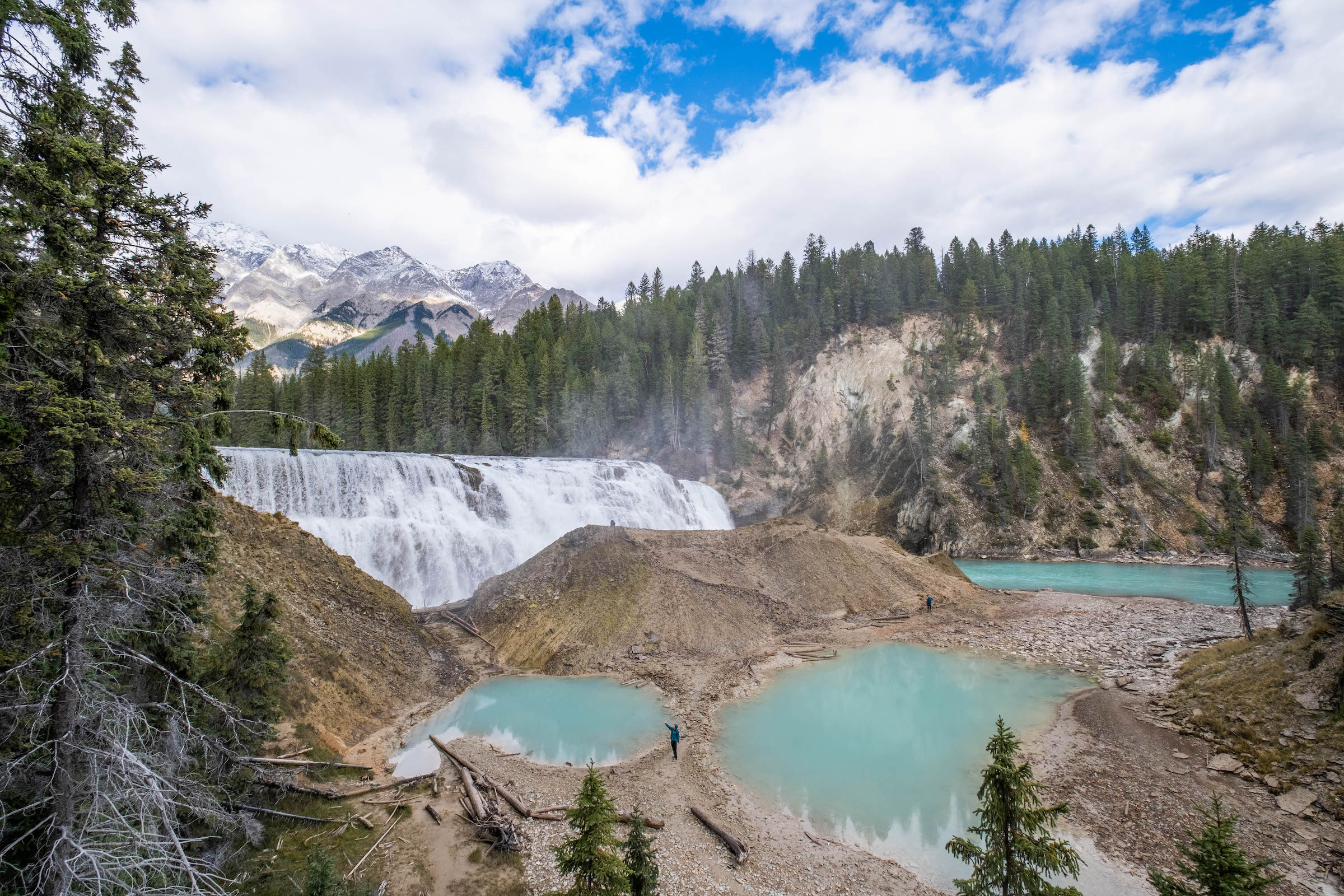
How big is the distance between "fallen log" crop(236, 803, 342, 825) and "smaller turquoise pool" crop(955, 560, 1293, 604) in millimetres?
43983

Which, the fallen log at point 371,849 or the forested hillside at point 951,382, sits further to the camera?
the forested hillside at point 951,382

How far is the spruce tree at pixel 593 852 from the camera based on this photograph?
7707mm

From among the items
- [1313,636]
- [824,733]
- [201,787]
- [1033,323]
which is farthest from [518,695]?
[1033,323]

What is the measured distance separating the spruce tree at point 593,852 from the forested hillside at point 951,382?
57.0m

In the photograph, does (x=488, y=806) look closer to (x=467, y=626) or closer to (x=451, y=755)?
(x=451, y=755)

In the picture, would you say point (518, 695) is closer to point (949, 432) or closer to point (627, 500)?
point (627, 500)

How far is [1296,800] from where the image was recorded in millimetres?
13023

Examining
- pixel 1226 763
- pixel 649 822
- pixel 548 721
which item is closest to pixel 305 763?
pixel 548 721

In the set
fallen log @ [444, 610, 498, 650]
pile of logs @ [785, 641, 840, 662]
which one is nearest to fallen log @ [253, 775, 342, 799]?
fallen log @ [444, 610, 498, 650]

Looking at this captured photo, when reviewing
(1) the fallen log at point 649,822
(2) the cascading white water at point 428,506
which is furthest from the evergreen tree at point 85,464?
(2) the cascading white water at point 428,506

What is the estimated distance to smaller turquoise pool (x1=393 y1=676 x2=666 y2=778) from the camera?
16766mm

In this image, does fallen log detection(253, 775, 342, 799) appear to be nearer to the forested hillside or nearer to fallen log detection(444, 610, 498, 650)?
fallen log detection(444, 610, 498, 650)

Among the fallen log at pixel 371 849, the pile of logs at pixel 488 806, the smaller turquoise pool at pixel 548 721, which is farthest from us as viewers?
the smaller turquoise pool at pixel 548 721

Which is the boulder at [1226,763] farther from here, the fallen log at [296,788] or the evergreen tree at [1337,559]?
the fallen log at [296,788]
